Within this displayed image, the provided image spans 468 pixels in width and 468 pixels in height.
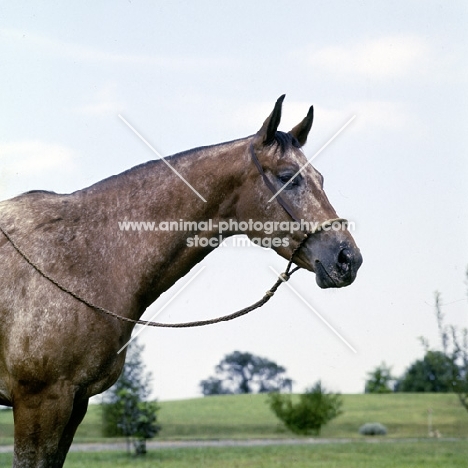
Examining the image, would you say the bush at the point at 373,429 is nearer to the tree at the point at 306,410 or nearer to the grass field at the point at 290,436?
the grass field at the point at 290,436

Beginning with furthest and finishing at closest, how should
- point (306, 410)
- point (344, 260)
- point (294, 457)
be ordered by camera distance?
point (306, 410)
point (294, 457)
point (344, 260)

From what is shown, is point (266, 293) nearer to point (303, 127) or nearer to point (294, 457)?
point (303, 127)

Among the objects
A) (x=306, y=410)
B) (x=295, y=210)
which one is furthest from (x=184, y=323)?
(x=306, y=410)

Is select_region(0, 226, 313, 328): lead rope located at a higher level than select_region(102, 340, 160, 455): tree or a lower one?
higher

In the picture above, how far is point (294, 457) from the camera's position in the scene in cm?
2328

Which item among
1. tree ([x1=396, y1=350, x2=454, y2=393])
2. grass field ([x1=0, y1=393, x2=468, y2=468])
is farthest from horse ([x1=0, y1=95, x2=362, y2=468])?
tree ([x1=396, y1=350, x2=454, y2=393])

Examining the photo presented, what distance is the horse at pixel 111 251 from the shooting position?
5.90m

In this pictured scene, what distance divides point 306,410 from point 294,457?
1352cm

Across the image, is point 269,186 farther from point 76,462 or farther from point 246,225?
point 76,462

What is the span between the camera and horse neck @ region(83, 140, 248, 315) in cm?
640

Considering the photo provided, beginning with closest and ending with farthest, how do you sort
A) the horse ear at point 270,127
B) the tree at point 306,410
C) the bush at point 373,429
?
the horse ear at point 270,127, the tree at point 306,410, the bush at point 373,429

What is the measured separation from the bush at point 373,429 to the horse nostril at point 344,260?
3714 centimetres

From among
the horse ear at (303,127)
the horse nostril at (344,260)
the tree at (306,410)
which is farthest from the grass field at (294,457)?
the horse nostril at (344,260)

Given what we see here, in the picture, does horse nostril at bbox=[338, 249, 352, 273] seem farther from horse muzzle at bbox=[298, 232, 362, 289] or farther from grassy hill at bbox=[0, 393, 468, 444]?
grassy hill at bbox=[0, 393, 468, 444]
